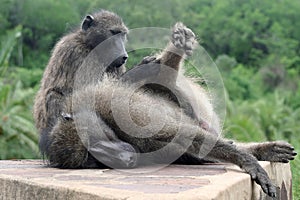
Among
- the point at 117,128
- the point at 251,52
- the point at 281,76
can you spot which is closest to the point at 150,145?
the point at 117,128

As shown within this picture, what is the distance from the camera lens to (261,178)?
10.7 ft

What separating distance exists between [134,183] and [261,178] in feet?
2.63

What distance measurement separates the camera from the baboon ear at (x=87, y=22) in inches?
206

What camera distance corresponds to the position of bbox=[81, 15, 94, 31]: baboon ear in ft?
17.2

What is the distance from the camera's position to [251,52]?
56.6 m

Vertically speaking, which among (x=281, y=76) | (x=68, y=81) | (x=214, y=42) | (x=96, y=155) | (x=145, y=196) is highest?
(x=214, y=42)

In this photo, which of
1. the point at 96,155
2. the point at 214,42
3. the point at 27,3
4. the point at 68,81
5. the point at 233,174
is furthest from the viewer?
the point at 214,42

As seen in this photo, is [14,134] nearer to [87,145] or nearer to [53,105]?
[53,105]

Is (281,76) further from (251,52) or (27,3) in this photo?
(27,3)

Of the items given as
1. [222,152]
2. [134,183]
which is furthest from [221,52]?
[134,183]

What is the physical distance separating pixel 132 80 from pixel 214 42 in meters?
51.5

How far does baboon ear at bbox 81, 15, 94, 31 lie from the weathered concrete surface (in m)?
1.82

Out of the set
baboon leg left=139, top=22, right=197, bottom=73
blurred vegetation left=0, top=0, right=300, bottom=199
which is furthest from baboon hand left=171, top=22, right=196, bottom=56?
blurred vegetation left=0, top=0, right=300, bottom=199

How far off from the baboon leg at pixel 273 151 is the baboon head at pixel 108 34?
1.27 m
